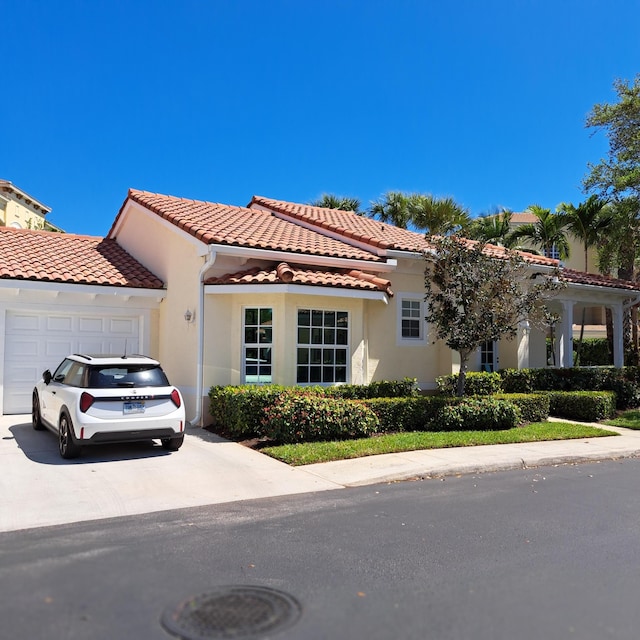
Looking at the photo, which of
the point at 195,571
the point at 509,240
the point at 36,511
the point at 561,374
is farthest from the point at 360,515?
the point at 509,240

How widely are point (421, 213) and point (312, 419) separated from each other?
15.7 metres

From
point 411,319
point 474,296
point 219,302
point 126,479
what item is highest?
point 474,296

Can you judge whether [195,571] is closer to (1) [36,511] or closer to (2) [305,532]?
(2) [305,532]

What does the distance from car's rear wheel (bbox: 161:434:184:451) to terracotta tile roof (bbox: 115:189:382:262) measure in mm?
4159

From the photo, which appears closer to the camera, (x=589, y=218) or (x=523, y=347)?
(x=523, y=347)

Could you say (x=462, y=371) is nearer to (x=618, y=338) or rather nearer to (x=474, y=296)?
(x=474, y=296)

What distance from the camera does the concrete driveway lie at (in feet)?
21.2

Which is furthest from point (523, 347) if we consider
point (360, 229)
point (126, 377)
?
point (126, 377)

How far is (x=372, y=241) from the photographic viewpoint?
566 inches

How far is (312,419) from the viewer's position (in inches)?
404

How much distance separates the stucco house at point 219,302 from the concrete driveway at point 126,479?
2758 millimetres

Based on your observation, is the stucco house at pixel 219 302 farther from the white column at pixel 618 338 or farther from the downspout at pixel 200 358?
the white column at pixel 618 338

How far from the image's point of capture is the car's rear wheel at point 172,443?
30.8 ft

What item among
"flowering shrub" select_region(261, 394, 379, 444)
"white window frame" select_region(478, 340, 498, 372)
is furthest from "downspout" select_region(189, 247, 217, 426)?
"white window frame" select_region(478, 340, 498, 372)
